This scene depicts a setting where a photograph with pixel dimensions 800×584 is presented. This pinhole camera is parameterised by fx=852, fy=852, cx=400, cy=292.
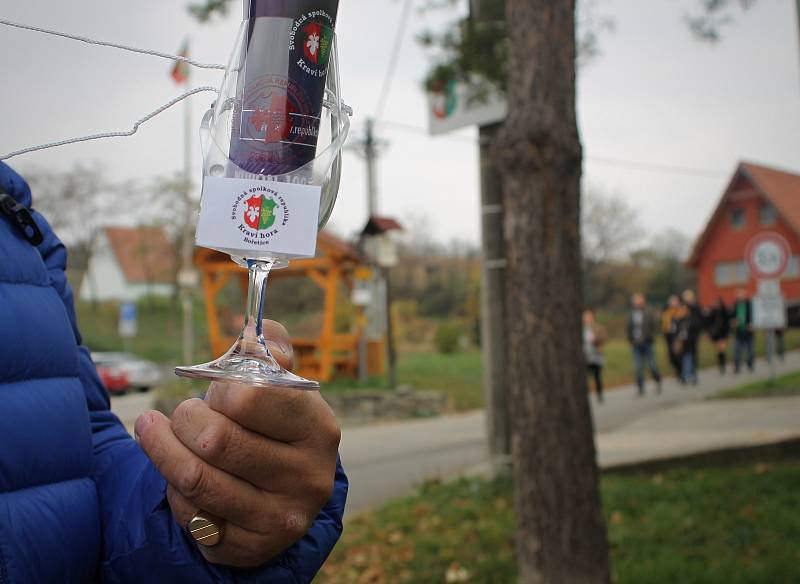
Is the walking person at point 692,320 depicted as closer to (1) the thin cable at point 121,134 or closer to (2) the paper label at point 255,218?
(1) the thin cable at point 121,134

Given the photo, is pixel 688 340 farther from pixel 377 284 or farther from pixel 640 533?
pixel 640 533

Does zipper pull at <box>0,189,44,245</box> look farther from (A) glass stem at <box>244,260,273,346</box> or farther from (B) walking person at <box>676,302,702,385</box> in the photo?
(B) walking person at <box>676,302,702,385</box>

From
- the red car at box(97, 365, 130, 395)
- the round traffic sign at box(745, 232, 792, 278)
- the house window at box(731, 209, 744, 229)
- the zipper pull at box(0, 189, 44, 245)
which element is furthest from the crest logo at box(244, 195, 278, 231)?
the house window at box(731, 209, 744, 229)

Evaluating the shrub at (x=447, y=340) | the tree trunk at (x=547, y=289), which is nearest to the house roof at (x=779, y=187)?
the shrub at (x=447, y=340)

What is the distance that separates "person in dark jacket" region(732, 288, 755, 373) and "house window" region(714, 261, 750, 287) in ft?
66.5

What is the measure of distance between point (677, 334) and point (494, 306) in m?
Result: 11.8

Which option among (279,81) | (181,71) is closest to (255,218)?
(279,81)

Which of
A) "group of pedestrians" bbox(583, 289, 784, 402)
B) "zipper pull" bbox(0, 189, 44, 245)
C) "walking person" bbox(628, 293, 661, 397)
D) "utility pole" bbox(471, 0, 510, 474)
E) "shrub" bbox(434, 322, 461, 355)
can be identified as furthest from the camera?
"shrub" bbox(434, 322, 461, 355)

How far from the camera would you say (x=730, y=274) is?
40656mm

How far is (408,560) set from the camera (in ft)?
A: 17.1

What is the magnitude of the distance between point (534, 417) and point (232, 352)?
3.38m

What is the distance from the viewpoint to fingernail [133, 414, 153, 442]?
2.90ft

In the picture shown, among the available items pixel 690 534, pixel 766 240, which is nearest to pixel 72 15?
pixel 690 534

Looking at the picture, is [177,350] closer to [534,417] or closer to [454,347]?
[454,347]
